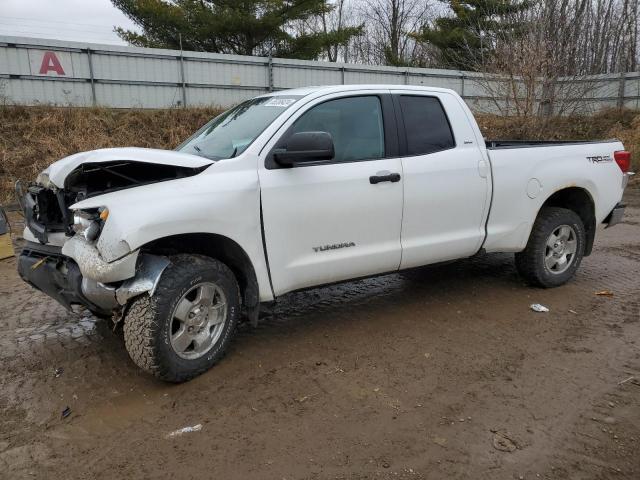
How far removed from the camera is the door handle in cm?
418

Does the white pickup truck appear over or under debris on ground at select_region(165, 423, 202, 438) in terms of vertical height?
over

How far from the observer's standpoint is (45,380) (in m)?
3.74

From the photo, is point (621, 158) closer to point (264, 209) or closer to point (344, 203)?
point (344, 203)

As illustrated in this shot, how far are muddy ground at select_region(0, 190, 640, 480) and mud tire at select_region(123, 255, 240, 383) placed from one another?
0.15m

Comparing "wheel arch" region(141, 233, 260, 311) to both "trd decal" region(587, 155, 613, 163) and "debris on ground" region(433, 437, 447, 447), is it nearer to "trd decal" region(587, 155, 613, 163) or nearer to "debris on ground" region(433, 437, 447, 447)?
"debris on ground" region(433, 437, 447, 447)

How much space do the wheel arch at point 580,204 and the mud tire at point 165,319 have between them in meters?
3.64

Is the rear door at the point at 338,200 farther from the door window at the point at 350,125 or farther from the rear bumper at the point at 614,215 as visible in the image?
the rear bumper at the point at 614,215

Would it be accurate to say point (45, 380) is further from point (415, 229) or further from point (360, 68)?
point (360, 68)

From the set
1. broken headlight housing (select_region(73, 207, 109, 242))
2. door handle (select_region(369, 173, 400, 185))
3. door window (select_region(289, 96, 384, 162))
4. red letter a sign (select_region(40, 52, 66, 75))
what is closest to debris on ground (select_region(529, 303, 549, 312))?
door handle (select_region(369, 173, 400, 185))

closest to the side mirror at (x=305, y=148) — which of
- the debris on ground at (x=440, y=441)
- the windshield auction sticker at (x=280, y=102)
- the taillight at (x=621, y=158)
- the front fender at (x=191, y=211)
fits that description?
the front fender at (x=191, y=211)

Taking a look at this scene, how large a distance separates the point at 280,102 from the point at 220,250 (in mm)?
1287

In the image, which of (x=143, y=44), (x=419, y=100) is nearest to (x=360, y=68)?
(x=143, y=44)

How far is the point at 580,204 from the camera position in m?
5.75

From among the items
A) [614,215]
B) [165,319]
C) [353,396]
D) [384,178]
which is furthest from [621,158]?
[165,319]
